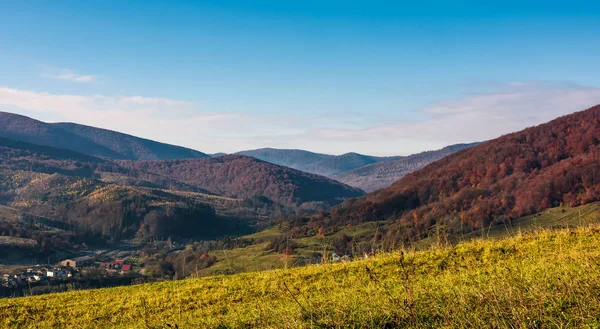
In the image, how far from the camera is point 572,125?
338 feet

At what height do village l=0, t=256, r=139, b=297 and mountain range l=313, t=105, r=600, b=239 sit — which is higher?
mountain range l=313, t=105, r=600, b=239

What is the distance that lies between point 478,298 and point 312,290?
13.9 feet

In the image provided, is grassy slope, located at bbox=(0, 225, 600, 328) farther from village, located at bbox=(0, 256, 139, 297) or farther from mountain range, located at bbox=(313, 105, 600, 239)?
mountain range, located at bbox=(313, 105, 600, 239)

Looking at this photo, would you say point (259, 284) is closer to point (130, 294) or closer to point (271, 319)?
point (130, 294)

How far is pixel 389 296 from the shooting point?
261 inches

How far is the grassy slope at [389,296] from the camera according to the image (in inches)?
202

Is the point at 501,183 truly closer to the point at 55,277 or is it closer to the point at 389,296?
the point at 55,277

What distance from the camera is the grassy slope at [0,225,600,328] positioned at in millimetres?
5125

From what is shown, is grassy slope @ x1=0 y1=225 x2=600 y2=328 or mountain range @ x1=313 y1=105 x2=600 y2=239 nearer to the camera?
grassy slope @ x1=0 y1=225 x2=600 y2=328

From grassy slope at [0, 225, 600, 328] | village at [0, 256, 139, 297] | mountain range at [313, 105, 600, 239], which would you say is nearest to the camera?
grassy slope at [0, 225, 600, 328]

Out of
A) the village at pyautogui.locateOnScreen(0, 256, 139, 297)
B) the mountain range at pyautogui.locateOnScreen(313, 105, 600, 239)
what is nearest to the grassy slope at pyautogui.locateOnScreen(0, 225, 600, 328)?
the village at pyautogui.locateOnScreen(0, 256, 139, 297)

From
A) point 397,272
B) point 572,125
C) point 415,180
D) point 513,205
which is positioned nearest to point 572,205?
point 513,205

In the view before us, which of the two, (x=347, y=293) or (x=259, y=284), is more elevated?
(x=347, y=293)

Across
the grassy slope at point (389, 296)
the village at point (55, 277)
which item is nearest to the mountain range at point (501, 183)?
the village at point (55, 277)
